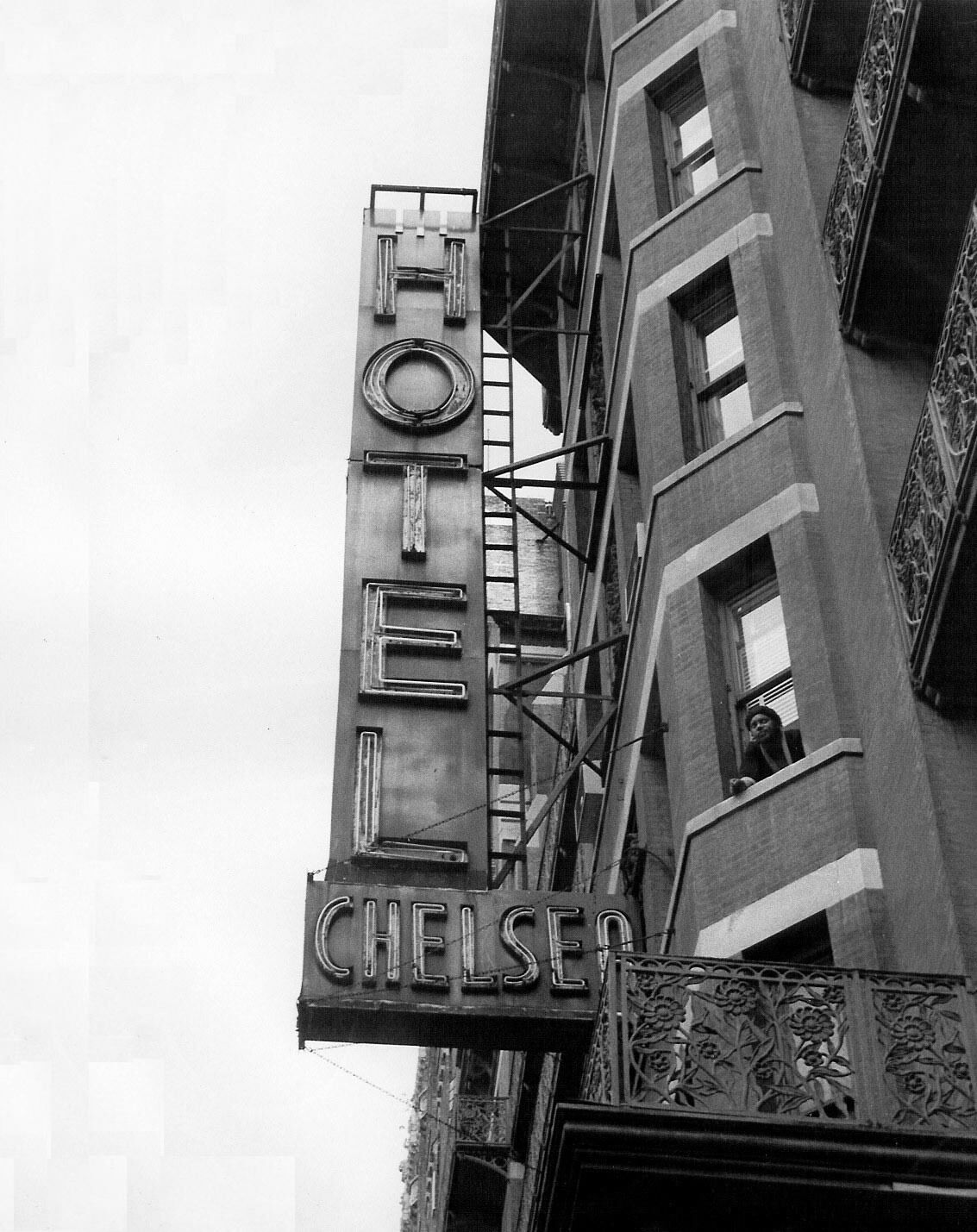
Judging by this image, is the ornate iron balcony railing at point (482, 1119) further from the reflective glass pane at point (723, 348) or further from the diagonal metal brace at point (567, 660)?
the reflective glass pane at point (723, 348)

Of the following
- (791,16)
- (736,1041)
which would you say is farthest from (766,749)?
(791,16)

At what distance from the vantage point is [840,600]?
58.1 ft

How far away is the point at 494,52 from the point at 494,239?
3258 millimetres

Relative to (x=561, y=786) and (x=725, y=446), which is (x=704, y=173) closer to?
(x=725, y=446)

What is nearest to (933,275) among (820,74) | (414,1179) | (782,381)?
(782,381)

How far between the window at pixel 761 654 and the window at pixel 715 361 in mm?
2266

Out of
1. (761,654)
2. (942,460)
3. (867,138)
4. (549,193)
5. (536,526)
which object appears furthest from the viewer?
(549,193)

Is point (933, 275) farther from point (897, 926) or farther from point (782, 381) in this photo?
point (897, 926)

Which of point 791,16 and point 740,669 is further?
point 791,16

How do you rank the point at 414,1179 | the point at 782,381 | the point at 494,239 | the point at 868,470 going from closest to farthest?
1. the point at 868,470
2. the point at 782,381
3. the point at 494,239
4. the point at 414,1179

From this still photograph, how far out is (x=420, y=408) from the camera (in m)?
26.4

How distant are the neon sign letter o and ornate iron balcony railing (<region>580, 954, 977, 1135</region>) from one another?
1334 centimetres

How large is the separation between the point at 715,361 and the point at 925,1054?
10.8 metres

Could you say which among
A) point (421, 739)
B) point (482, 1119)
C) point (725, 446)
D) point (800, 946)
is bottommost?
point (800, 946)
